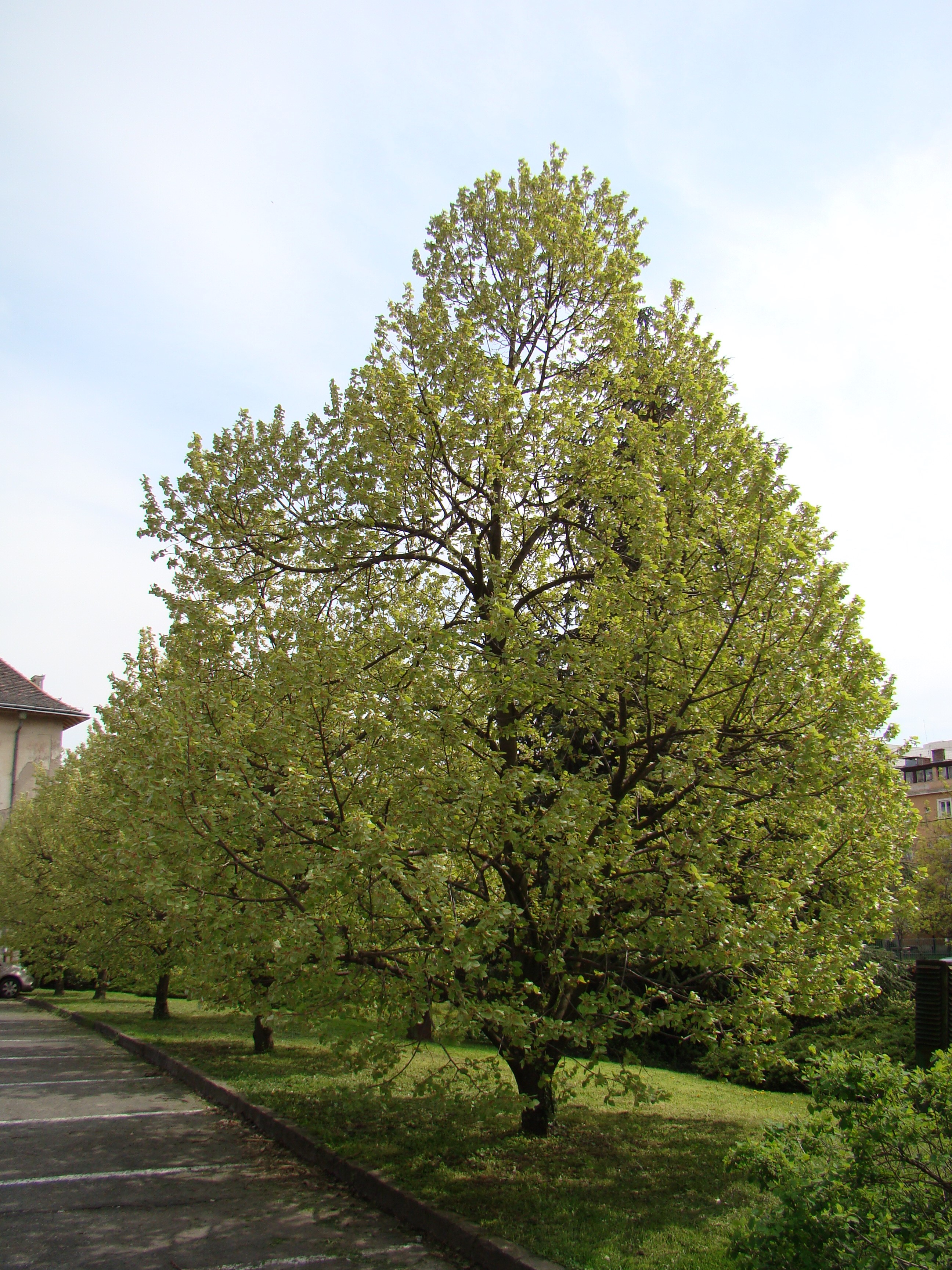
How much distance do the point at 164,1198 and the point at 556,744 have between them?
15.5 feet

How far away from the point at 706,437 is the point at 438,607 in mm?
3125

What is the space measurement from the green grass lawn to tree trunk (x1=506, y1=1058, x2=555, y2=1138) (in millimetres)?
149

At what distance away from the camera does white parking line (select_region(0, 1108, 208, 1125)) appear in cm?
922

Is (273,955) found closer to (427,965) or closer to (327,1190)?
(427,965)

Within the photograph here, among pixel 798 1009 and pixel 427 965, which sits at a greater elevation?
pixel 427 965

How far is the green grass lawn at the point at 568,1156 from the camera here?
5.48m

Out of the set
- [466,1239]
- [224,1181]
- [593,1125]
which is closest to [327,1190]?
[224,1181]

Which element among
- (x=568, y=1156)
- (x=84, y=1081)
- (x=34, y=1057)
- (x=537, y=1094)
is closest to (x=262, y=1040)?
(x=84, y=1081)

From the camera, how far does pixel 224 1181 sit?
7082 mm

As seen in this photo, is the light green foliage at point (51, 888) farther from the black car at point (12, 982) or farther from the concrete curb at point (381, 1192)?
the concrete curb at point (381, 1192)

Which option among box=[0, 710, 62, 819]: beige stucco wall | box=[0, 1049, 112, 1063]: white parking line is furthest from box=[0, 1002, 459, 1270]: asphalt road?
box=[0, 710, 62, 819]: beige stucco wall

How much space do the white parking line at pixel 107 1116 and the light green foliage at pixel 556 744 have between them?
4161mm

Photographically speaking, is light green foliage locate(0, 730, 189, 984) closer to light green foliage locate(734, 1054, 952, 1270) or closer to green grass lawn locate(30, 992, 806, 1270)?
green grass lawn locate(30, 992, 806, 1270)

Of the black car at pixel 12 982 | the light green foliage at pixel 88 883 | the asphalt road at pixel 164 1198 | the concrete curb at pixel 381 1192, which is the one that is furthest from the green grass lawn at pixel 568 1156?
the black car at pixel 12 982
